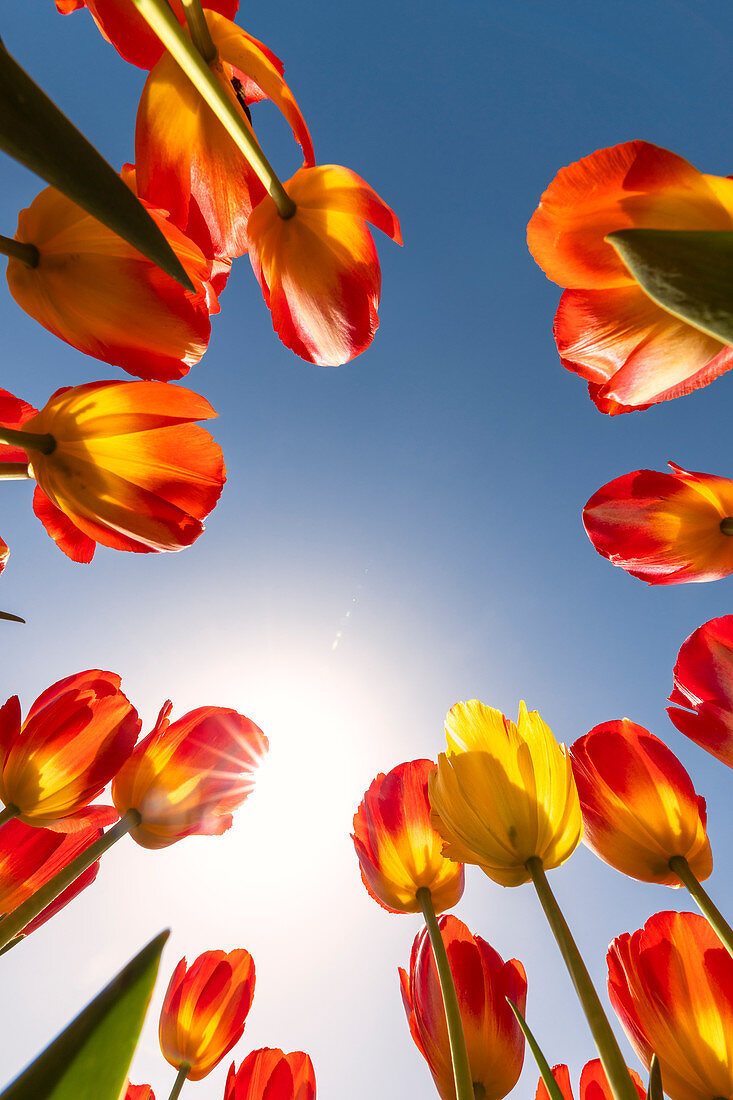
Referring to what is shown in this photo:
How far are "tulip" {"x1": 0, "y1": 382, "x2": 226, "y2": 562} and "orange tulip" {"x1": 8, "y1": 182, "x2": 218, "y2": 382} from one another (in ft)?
0.07

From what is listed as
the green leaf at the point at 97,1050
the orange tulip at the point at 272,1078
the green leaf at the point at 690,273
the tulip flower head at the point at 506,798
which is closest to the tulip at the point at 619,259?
the green leaf at the point at 690,273

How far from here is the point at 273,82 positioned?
355 mm

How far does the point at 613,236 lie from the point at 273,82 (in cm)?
30

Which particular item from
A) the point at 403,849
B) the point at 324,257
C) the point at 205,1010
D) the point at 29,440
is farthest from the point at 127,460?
the point at 205,1010

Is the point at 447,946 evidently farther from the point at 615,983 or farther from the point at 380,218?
the point at 380,218

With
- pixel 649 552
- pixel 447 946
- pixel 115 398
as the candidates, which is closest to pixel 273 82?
pixel 115 398

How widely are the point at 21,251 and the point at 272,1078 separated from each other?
58cm

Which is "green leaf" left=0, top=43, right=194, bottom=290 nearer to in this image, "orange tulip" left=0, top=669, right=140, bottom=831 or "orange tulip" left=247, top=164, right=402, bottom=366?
"orange tulip" left=247, top=164, right=402, bottom=366

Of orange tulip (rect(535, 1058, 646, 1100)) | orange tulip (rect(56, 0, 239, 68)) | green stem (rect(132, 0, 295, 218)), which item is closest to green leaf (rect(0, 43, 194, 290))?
green stem (rect(132, 0, 295, 218))

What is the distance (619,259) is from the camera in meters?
0.28

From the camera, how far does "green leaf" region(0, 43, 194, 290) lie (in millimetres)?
140

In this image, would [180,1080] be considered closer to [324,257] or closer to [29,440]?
[29,440]

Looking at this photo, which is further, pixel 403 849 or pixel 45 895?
pixel 403 849

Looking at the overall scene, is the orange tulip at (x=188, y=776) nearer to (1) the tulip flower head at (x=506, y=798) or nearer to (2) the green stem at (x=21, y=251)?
(1) the tulip flower head at (x=506, y=798)
